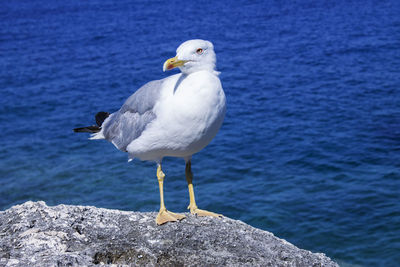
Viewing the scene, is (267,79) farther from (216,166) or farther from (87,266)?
(87,266)

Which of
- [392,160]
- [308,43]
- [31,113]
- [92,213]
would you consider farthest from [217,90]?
[308,43]

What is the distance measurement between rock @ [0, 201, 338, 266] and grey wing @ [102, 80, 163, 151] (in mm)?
971

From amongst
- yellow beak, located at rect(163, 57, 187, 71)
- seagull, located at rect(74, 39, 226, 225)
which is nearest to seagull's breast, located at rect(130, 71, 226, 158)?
seagull, located at rect(74, 39, 226, 225)

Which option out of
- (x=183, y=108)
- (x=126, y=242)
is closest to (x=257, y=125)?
(x=183, y=108)

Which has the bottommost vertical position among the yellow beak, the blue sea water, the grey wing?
the blue sea water

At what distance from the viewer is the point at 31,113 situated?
17500 mm

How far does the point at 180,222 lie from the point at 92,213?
854 millimetres

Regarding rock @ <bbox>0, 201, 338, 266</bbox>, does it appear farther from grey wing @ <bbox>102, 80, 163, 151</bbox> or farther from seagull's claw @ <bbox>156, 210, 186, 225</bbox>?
grey wing @ <bbox>102, 80, 163, 151</bbox>

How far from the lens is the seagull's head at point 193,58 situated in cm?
497

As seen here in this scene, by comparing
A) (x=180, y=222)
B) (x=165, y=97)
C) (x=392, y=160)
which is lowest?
(x=392, y=160)

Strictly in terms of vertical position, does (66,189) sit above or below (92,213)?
below

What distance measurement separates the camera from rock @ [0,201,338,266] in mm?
4254

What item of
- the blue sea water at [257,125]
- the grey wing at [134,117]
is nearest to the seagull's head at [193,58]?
the grey wing at [134,117]

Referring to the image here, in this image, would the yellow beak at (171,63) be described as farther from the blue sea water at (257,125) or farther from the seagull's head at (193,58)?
the blue sea water at (257,125)
